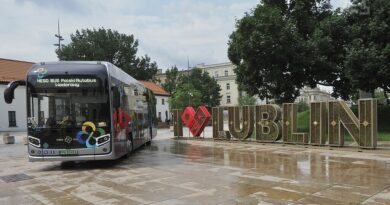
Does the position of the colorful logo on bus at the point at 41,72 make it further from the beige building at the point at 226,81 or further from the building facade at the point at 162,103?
the beige building at the point at 226,81

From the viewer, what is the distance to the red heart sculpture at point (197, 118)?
2553 cm

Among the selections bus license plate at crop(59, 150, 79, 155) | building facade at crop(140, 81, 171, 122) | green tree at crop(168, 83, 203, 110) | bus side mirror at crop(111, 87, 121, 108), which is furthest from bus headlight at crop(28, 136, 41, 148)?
building facade at crop(140, 81, 171, 122)

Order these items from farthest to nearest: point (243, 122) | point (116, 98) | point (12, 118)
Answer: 1. point (12, 118)
2. point (243, 122)
3. point (116, 98)

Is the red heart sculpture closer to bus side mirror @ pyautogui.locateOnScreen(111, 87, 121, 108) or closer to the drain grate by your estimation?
bus side mirror @ pyautogui.locateOnScreen(111, 87, 121, 108)

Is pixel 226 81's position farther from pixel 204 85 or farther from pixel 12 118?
pixel 12 118

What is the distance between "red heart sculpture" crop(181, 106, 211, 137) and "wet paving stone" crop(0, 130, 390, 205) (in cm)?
1021

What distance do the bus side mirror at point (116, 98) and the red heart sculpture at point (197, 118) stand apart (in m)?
12.4

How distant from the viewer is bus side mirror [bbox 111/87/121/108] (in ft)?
42.1

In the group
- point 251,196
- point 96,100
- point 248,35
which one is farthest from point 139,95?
point 251,196

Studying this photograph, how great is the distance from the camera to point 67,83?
1234 cm

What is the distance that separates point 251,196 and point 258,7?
1851 centimetres

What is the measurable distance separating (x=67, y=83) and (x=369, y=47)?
648 inches

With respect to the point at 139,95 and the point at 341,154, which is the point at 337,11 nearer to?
the point at 341,154

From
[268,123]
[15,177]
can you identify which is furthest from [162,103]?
[15,177]
